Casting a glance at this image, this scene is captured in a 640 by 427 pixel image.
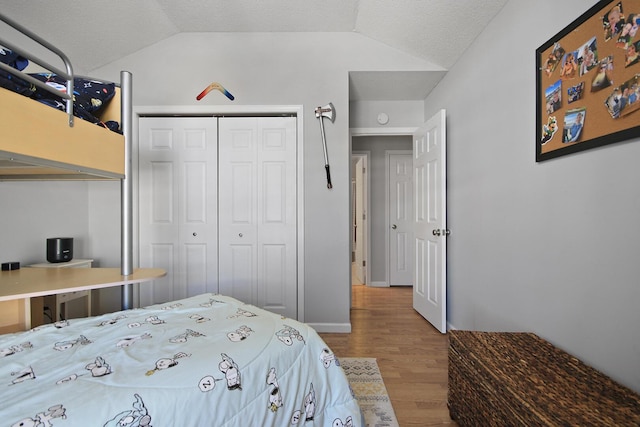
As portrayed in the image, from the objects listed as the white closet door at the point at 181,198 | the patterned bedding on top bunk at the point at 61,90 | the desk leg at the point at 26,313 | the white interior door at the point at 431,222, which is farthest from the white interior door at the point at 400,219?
the desk leg at the point at 26,313

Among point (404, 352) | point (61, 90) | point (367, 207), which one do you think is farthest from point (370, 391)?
point (367, 207)

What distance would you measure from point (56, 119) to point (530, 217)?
7.95ft

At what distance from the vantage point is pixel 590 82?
4.29ft

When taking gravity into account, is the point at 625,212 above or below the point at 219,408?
above

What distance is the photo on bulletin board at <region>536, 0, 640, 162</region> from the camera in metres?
1.14

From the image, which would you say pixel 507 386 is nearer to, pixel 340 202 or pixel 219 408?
pixel 219 408

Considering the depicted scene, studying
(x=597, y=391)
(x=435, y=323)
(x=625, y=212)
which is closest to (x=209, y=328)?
(x=597, y=391)

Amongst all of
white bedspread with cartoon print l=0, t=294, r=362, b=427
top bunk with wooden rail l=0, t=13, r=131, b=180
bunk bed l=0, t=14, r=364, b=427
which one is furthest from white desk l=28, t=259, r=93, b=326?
white bedspread with cartoon print l=0, t=294, r=362, b=427

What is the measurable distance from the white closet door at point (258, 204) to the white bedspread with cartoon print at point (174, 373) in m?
1.46

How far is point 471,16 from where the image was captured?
215 cm

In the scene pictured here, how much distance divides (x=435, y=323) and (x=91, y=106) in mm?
3068

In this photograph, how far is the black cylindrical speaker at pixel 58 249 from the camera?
238 centimetres

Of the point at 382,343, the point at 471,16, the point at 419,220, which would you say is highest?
the point at 471,16

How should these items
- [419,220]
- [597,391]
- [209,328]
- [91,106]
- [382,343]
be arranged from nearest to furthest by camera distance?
1. [597,391]
2. [209,328]
3. [91,106]
4. [382,343]
5. [419,220]
